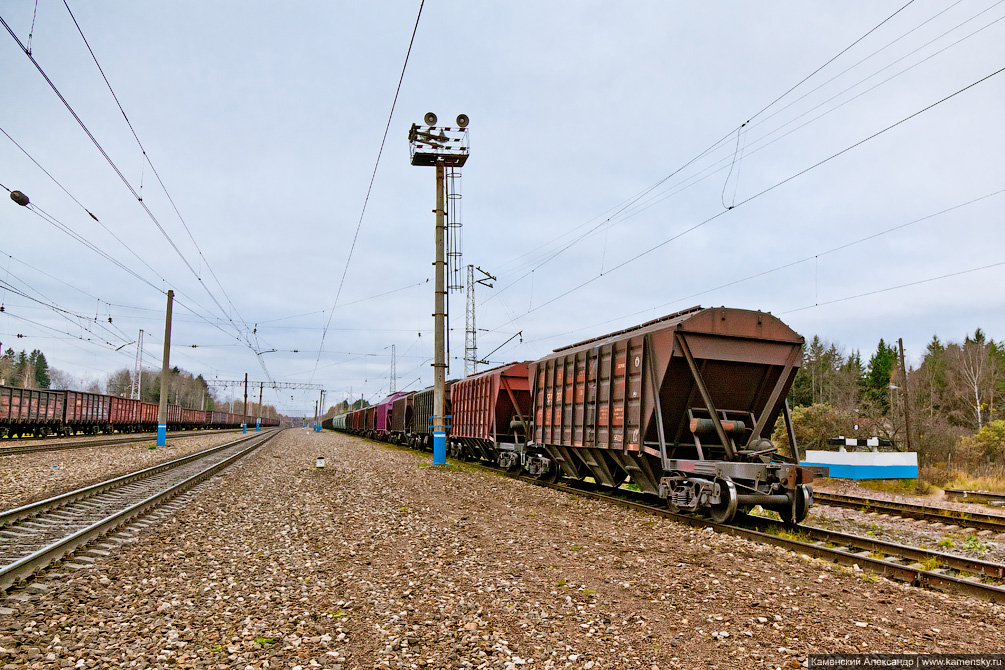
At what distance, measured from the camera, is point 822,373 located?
73438 millimetres

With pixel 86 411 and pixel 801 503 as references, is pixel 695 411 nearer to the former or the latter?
pixel 801 503

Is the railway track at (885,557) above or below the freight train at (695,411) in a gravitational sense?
below

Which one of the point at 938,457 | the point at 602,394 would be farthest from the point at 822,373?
the point at 602,394

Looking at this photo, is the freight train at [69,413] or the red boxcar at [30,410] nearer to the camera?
the red boxcar at [30,410]

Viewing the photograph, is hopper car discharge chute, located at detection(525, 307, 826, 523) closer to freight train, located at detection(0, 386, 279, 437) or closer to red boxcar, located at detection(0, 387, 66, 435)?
freight train, located at detection(0, 386, 279, 437)

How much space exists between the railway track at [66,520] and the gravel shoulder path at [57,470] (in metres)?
1.00

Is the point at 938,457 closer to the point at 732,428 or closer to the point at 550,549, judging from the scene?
the point at 732,428

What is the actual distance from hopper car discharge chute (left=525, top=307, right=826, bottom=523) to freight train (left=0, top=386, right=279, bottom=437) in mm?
36769

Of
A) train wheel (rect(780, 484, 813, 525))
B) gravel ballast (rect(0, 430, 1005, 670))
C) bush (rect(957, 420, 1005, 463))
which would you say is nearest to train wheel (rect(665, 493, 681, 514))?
gravel ballast (rect(0, 430, 1005, 670))

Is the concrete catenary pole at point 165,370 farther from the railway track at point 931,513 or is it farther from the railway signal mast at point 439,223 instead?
the railway track at point 931,513

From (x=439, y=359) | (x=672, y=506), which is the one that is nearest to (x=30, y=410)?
(x=439, y=359)

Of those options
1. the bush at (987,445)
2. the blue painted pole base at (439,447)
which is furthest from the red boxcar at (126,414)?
the bush at (987,445)

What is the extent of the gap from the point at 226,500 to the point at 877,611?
11.9 meters

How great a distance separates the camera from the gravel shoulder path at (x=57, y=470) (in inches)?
534
